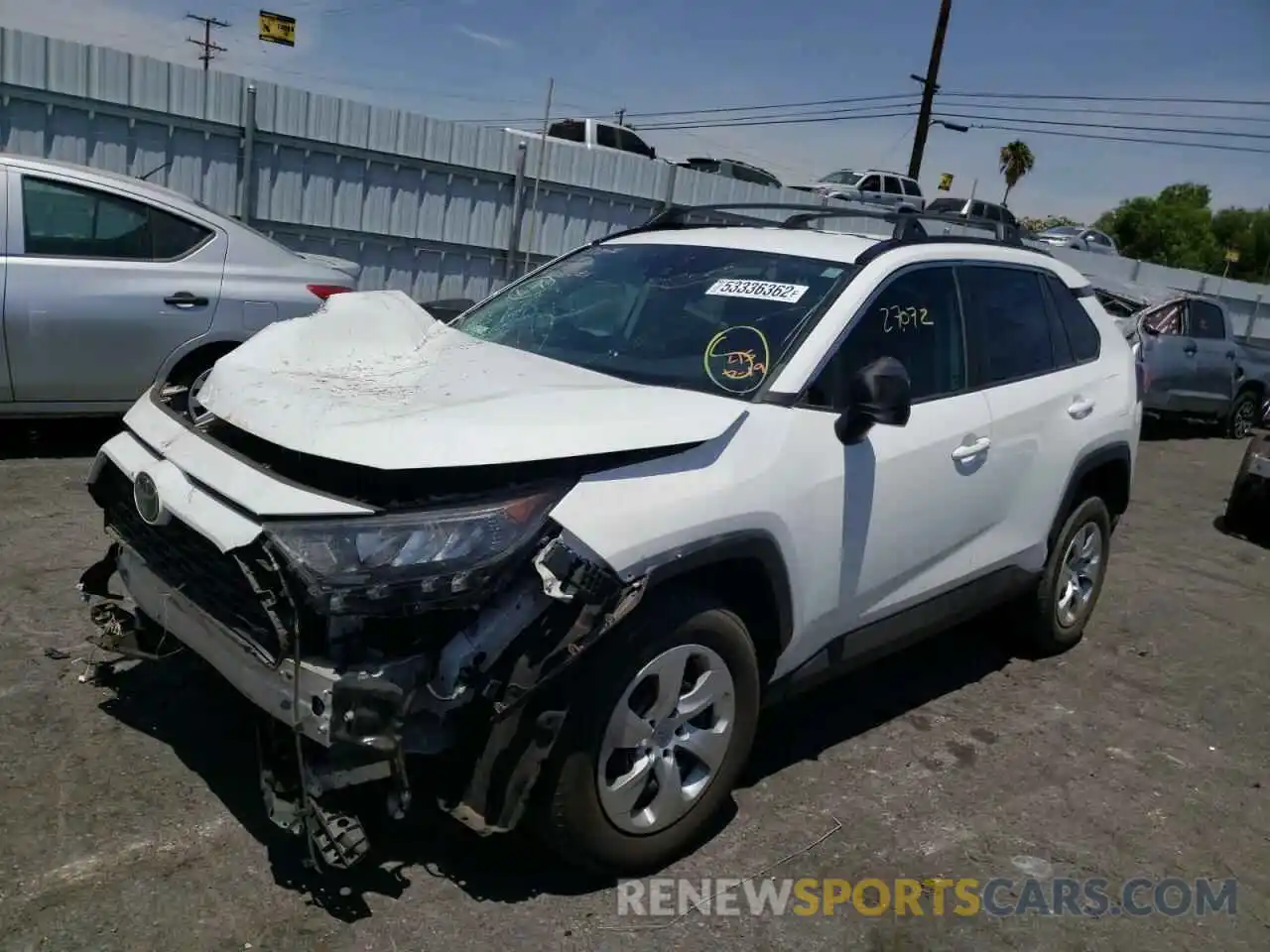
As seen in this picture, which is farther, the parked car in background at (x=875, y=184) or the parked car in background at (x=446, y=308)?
the parked car in background at (x=875, y=184)

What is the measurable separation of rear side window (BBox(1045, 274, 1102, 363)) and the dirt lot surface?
146 centimetres

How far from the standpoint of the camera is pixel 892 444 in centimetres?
371

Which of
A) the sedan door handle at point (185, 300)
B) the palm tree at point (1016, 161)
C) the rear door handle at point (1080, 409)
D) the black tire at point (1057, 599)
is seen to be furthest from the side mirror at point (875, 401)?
the palm tree at point (1016, 161)

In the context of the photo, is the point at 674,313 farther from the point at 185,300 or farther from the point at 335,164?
the point at 335,164

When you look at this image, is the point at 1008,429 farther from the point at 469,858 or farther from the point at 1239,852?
the point at 469,858

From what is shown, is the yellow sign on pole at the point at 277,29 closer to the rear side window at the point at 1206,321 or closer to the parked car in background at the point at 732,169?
the parked car in background at the point at 732,169

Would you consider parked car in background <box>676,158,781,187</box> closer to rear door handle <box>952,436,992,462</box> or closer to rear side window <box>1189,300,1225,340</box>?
rear side window <box>1189,300,1225,340</box>

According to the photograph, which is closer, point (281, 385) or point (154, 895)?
point (154, 895)

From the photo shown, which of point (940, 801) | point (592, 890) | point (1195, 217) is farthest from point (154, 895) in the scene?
point (1195, 217)

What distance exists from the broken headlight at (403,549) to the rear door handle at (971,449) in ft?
6.27

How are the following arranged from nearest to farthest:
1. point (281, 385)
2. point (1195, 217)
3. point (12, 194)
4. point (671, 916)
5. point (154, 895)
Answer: point (154, 895)
point (671, 916)
point (281, 385)
point (12, 194)
point (1195, 217)

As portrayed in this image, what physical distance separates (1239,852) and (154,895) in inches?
134

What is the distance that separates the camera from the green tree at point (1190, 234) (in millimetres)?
70812

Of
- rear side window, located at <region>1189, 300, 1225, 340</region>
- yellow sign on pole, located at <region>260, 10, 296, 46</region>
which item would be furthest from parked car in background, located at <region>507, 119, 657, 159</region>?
rear side window, located at <region>1189, 300, 1225, 340</region>
